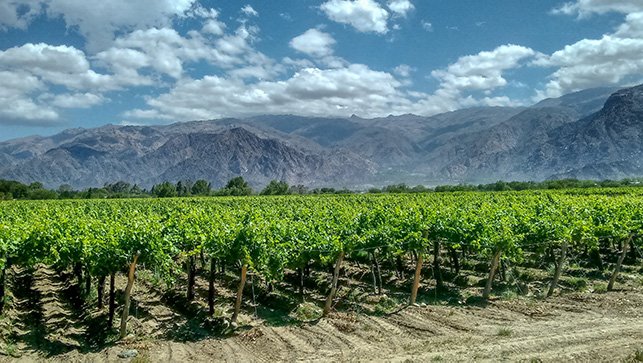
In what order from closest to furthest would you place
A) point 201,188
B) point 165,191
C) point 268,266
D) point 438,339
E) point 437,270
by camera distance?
point 438,339 → point 268,266 → point 437,270 → point 165,191 → point 201,188

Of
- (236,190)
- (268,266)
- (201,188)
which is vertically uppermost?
(268,266)

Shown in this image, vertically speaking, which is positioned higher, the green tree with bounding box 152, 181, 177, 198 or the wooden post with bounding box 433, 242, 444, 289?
the wooden post with bounding box 433, 242, 444, 289

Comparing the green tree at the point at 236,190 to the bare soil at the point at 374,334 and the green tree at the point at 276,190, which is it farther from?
the bare soil at the point at 374,334

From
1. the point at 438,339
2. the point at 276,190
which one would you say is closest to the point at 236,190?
the point at 276,190

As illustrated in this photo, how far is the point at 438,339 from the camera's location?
13562 mm

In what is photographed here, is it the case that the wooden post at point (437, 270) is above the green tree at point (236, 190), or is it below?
above

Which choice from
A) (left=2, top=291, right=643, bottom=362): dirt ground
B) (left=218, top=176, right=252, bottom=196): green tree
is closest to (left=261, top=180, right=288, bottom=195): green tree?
(left=218, top=176, right=252, bottom=196): green tree

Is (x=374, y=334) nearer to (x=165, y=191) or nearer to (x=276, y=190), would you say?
(x=276, y=190)

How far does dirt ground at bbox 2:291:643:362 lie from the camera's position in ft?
39.9

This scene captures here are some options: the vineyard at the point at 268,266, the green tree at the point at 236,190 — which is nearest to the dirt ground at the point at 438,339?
the vineyard at the point at 268,266

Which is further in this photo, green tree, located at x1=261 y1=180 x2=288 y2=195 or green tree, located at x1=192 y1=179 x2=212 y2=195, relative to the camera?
green tree, located at x1=192 y1=179 x2=212 y2=195

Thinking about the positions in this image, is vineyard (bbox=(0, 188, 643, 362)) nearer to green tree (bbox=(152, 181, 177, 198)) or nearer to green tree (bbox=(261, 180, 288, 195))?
green tree (bbox=(261, 180, 288, 195))

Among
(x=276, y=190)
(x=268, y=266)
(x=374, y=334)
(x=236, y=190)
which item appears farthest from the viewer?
(x=276, y=190)

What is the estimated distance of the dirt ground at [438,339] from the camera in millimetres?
12156
